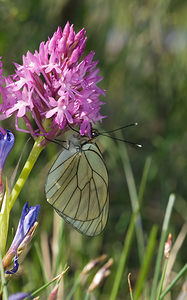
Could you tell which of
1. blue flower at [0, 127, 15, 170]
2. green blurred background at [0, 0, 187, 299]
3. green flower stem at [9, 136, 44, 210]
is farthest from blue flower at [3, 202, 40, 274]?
green blurred background at [0, 0, 187, 299]

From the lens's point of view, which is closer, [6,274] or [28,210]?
[6,274]

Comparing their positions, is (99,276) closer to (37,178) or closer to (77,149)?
(77,149)

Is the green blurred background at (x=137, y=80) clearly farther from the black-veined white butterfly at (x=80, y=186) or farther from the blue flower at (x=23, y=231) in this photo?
the blue flower at (x=23, y=231)

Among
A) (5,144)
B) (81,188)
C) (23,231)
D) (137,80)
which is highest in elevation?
(137,80)

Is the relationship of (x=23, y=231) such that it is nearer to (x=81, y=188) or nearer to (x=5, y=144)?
(x=5, y=144)

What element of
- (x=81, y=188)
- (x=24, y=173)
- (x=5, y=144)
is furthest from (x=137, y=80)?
(x=24, y=173)

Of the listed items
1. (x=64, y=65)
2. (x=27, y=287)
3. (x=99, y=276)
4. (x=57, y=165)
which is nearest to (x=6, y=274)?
(x=99, y=276)

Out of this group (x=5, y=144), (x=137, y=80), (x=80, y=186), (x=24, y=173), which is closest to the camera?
(x=24, y=173)

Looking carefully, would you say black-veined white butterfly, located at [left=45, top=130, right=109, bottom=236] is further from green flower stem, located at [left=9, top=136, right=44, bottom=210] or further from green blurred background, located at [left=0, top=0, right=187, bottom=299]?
green blurred background, located at [left=0, top=0, right=187, bottom=299]
